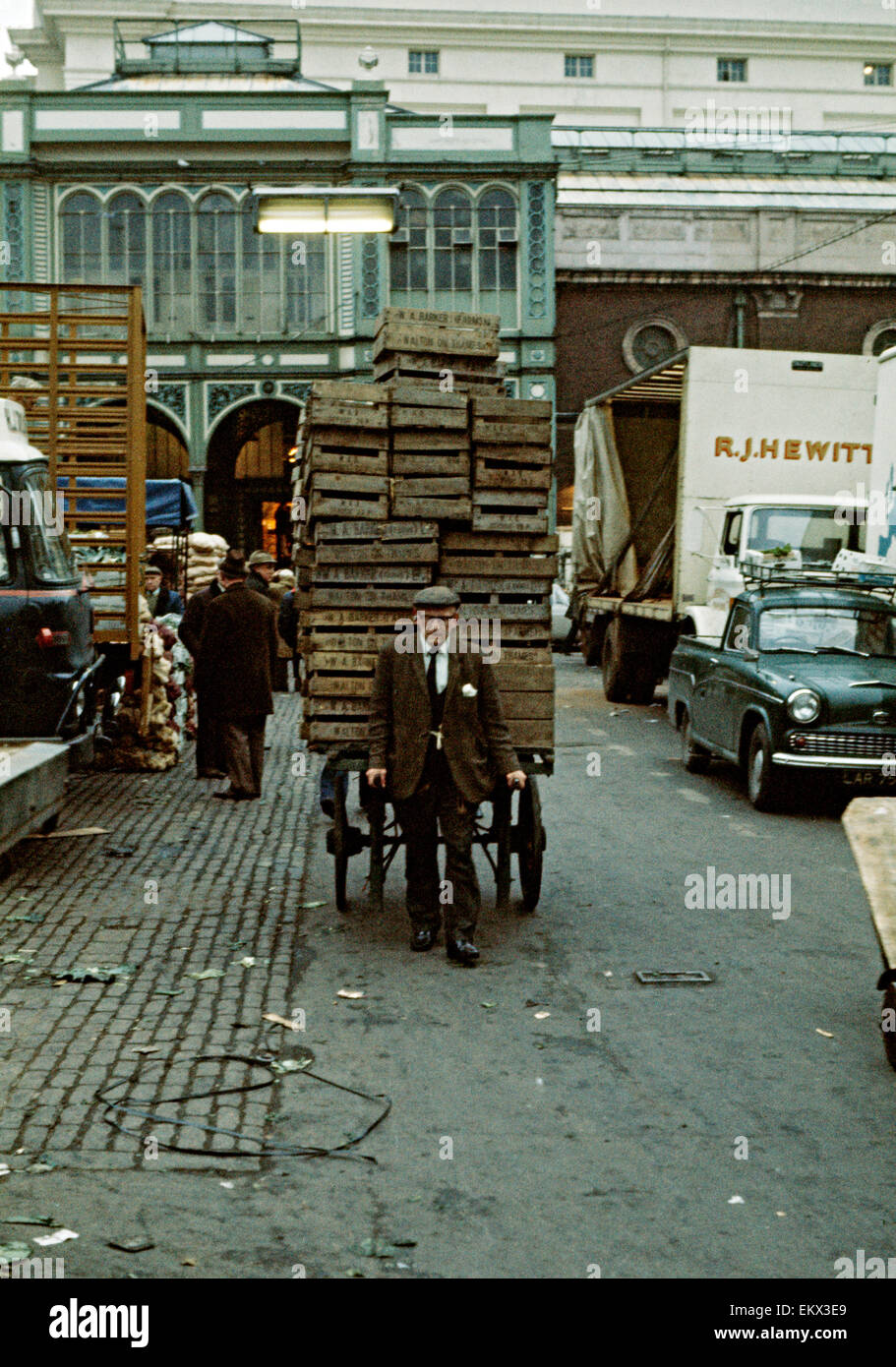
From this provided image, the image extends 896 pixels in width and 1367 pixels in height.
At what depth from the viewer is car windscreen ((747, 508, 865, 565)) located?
16.5 metres

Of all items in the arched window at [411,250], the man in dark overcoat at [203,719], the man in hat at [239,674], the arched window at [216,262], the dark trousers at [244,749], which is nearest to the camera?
the man in hat at [239,674]

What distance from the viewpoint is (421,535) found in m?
8.55

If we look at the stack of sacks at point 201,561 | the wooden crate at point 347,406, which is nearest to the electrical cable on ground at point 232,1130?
the wooden crate at point 347,406

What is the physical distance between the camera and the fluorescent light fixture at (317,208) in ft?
44.0

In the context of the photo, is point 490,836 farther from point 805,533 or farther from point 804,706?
point 805,533

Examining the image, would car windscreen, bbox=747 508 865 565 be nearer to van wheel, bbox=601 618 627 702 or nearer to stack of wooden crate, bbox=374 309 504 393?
van wheel, bbox=601 618 627 702

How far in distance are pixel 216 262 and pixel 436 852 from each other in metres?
27.8

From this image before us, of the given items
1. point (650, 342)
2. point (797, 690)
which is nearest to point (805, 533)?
point (797, 690)

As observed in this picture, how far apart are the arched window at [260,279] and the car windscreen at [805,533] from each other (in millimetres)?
19161

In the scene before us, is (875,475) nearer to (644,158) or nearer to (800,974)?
(800,974)

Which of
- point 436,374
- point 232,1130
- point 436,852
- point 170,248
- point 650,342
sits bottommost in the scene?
point 232,1130

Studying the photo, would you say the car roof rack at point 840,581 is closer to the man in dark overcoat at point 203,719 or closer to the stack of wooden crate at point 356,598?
the man in dark overcoat at point 203,719

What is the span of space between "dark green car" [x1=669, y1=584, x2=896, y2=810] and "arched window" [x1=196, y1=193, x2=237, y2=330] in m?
21.6

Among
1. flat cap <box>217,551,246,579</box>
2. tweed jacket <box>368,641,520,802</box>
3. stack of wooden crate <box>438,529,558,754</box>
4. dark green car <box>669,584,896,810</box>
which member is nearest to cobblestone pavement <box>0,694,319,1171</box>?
tweed jacket <box>368,641,520,802</box>
